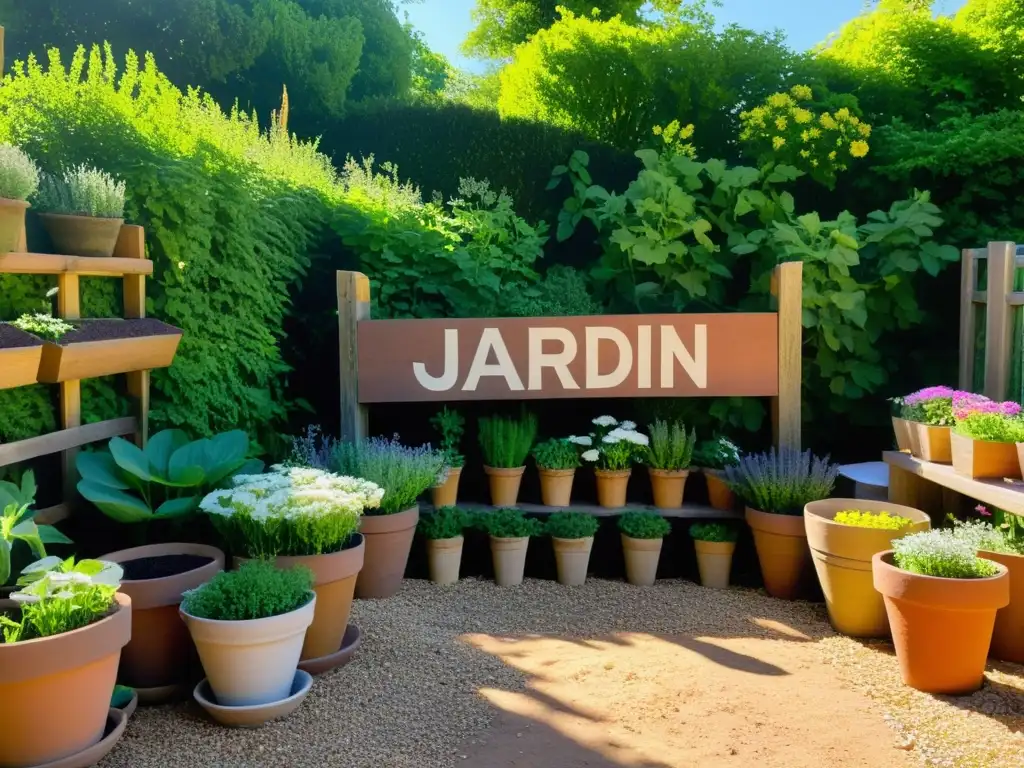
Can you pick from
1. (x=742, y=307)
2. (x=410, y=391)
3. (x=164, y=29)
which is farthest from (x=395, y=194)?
→ (x=164, y=29)

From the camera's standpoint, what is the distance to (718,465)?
490 cm

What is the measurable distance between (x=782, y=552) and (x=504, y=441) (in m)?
1.57

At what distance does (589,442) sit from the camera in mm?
4812

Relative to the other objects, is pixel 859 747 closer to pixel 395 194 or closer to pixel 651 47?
pixel 395 194

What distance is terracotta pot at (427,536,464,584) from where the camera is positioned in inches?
177

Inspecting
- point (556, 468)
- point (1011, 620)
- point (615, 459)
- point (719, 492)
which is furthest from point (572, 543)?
point (1011, 620)

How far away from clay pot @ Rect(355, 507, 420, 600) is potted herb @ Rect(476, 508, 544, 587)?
0.50 metres

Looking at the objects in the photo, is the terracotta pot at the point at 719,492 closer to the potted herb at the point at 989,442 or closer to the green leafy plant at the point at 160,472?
the potted herb at the point at 989,442

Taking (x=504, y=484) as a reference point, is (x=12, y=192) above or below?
above

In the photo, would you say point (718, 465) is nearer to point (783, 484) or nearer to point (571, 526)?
Result: point (783, 484)

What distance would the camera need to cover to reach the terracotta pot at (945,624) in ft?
10.3

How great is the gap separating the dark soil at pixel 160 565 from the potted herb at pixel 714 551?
2574mm

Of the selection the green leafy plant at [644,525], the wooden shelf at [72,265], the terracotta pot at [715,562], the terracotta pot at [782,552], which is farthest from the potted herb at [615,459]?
the wooden shelf at [72,265]

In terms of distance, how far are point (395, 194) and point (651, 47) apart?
308cm
